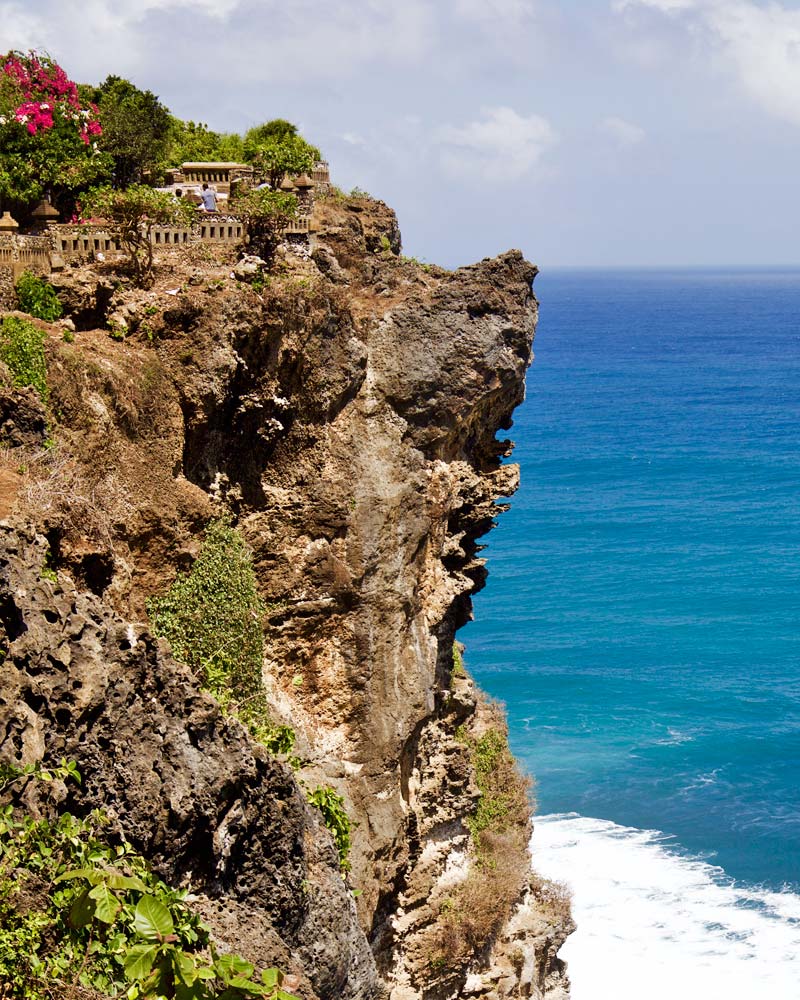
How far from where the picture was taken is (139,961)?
1207cm

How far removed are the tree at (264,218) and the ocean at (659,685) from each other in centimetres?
2780

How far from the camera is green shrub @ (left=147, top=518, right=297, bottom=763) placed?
21948 millimetres

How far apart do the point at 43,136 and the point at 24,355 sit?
42.7ft

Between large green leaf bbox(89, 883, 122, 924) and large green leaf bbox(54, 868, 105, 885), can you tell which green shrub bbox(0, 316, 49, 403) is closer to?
large green leaf bbox(54, 868, 105, 885)

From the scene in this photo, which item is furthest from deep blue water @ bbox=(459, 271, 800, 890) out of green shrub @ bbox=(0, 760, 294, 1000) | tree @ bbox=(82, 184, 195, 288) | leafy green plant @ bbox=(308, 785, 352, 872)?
green shrub @ bbox=(0, 760, 294, 1000)

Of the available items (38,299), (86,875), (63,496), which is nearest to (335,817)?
(63,496)

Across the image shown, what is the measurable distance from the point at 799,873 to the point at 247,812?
122 ft

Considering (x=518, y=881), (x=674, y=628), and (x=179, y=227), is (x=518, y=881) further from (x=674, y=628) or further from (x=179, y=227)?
(x=674, y=628)

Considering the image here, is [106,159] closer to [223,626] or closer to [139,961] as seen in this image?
[223,626]

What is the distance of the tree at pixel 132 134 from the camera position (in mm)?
33594

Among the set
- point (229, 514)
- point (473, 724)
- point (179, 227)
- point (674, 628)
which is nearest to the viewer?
point (229, 514)

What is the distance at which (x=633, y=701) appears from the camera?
62969mm

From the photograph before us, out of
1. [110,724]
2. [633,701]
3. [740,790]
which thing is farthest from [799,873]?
[110,724]

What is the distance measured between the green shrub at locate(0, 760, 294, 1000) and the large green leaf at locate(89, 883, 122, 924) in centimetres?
1
